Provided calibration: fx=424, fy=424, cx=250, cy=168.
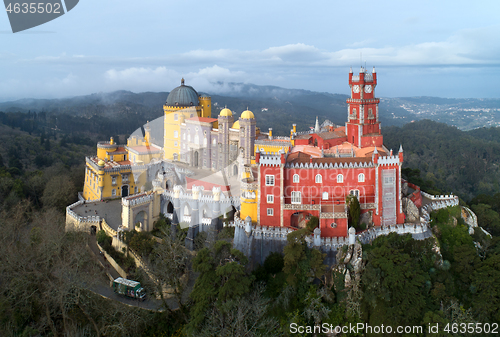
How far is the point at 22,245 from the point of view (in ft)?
122

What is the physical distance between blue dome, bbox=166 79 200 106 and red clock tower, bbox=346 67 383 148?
2198 centimetres

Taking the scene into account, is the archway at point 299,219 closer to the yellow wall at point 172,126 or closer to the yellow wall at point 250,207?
the yellow wall at point 250,207

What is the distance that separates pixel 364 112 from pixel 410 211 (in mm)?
12028

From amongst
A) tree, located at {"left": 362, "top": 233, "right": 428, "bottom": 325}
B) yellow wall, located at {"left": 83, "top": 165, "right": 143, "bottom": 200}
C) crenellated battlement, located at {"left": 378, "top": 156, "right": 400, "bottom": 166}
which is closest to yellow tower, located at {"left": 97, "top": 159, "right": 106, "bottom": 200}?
yellow wall, located at {"left": 83, "top": 165, "right": 143, "bottom": 200}

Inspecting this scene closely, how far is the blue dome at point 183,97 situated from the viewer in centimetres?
5716

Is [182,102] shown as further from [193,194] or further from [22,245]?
[22,245]

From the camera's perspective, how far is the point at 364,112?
45.0 metres

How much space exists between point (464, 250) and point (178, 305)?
955 inches

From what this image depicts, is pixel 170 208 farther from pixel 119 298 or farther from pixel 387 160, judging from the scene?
pixel 387 160

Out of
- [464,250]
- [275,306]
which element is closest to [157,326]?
[275,306]

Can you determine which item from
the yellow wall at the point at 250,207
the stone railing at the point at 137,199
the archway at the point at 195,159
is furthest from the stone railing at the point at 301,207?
the archway at the point at 195,159

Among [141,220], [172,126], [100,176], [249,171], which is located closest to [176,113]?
[172,126]

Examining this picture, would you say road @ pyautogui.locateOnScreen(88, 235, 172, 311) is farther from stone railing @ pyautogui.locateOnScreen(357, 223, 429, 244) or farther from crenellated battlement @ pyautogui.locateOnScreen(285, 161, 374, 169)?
stone railing @ pyautogui.locateOnScreen(357, 223, 429, 244)

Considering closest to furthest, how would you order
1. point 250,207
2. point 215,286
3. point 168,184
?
1. point 215,286
2. point 250,207
3. point 168,184
